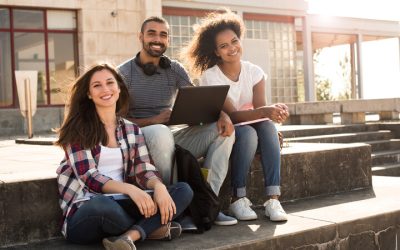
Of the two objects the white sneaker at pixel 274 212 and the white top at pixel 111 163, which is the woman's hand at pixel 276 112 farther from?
the white top at pixel 111 163

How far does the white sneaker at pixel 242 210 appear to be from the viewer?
4.31m

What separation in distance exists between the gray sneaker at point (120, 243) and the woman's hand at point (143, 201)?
0.62ft

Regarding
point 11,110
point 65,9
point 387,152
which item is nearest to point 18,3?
point 65,9

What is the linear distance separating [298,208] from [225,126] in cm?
105

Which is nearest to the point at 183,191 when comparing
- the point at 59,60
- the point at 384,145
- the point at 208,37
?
the point at 208,37

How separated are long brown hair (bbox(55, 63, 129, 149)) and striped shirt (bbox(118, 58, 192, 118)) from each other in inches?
16.4

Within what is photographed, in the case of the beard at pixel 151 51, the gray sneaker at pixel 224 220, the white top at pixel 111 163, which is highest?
the beard at pixel 151 51

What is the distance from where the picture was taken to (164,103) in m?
4.50

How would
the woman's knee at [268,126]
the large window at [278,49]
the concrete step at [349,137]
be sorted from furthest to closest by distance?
1. the large window at [278,49]
2. the concrete step at [349,137]
3. the woman's knee at [268,126]

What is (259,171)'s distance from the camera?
196 inches

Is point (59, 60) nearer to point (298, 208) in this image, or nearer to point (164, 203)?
point (298, 208)

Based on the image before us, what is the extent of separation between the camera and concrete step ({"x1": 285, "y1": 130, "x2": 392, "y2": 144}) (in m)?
9.75

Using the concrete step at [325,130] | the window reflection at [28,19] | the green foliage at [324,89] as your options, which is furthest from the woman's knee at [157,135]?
the green foliage at [324,89]

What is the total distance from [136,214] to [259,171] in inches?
65.0
